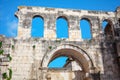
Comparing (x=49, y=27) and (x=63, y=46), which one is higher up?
(x=49, y=27)

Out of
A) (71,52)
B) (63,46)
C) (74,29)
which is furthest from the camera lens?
(74,29)

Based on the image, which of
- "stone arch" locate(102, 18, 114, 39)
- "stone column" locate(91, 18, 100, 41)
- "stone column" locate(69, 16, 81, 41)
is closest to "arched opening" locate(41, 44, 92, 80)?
"stone column" locate(69, 16, 81, 41)

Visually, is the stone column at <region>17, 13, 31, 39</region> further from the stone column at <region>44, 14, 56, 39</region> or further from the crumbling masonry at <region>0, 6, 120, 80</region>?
the stone column at <region>44, 14, 56, 39</region>

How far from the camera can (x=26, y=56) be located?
1551cm

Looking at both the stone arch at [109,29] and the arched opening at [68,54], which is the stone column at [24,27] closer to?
the arched opening at [68,54]

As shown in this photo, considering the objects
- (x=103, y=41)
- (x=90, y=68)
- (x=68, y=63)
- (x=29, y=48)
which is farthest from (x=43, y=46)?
(x=68, y=63)

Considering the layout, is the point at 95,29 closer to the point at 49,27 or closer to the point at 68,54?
the point at 68,54

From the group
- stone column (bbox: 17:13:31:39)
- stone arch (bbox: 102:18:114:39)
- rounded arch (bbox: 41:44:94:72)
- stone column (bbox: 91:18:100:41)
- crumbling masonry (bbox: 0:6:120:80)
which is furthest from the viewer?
stone arch (bbox: 102:18:114:39)

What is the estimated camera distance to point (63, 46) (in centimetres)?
1620

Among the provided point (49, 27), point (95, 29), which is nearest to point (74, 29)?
point (95, 29)

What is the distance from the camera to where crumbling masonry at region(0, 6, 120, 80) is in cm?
1530

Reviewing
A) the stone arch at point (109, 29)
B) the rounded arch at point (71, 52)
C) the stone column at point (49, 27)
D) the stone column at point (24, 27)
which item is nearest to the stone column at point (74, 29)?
the rounded arch at point (71, 52)

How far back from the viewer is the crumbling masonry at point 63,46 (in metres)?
15.3

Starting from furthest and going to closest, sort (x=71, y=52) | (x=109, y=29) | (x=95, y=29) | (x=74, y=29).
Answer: (x=109, y=29), (x=95, y=29), (x=74, y=29), (x=71, y=52)
